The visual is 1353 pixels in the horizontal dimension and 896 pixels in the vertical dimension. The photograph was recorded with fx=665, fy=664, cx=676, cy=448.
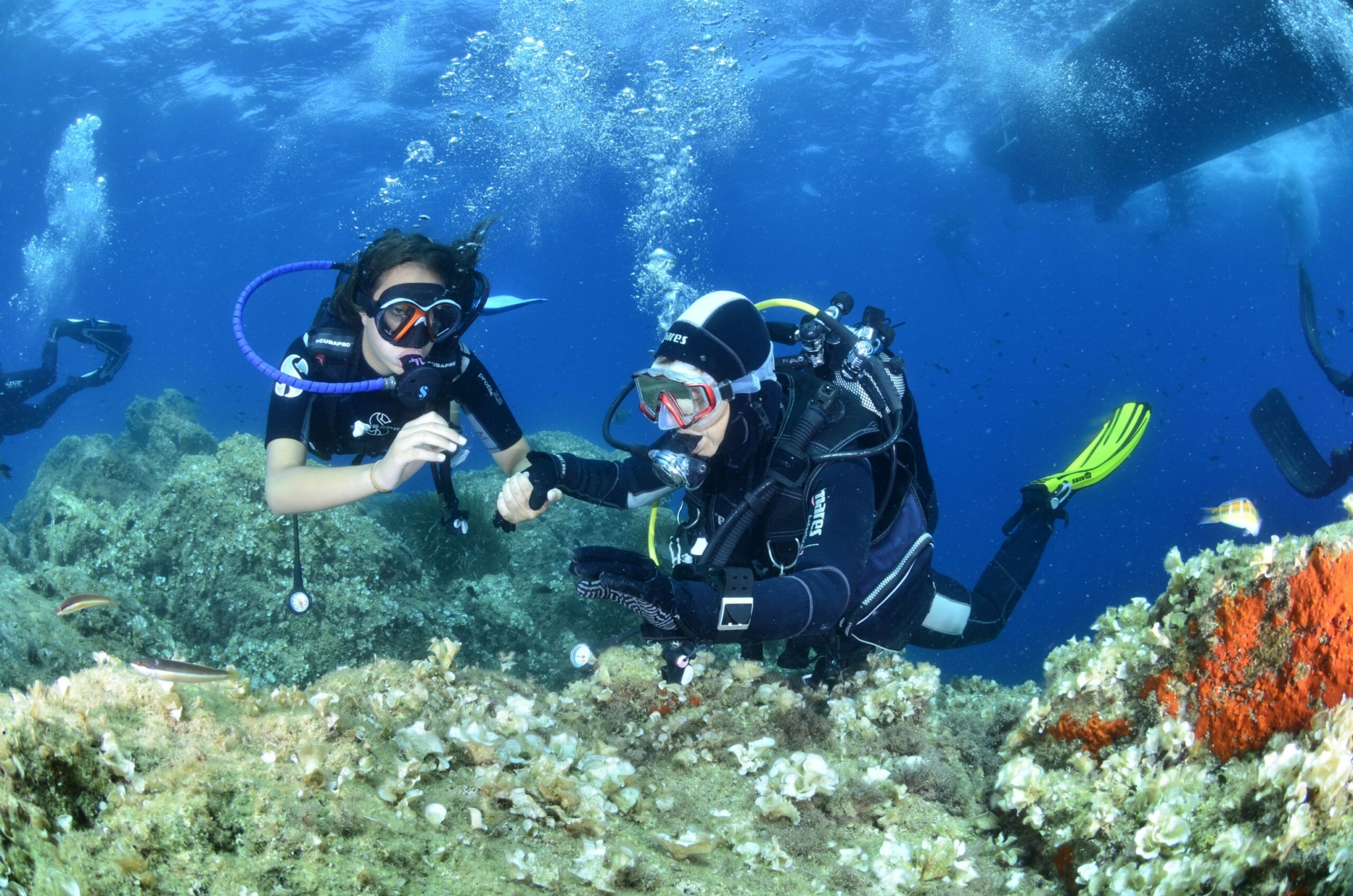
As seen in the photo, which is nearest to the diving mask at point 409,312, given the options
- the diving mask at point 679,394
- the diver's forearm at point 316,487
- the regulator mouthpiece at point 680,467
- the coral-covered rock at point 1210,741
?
the diver's forearm at point 316,487

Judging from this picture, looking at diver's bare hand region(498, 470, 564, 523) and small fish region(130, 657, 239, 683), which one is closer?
small fish region(130, 657, 239, 683)

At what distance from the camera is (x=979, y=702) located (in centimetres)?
465

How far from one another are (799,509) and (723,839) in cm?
167

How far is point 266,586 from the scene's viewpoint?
236 inches

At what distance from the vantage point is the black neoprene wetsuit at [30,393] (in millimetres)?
Answer: 13680

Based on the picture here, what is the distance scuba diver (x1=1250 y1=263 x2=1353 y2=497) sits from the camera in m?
11.0

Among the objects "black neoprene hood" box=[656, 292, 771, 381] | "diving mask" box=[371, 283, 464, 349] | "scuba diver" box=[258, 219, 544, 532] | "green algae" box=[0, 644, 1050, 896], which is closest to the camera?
"green algae" box=[0, 644, 1050, 896]

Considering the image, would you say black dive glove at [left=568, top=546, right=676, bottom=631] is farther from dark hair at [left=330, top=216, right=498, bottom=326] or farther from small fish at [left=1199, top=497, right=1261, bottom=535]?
small fish at [left=1199, top=497, right=1261, bottom=535]

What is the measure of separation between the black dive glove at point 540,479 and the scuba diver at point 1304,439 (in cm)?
1324

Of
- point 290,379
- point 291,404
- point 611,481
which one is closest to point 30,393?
point 291,404

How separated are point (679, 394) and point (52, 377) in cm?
1757

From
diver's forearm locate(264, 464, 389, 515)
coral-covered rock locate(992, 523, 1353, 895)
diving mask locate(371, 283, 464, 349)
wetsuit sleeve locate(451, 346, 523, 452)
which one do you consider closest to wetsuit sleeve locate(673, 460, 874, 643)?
coral-covered rock locate(992, 523, 1353, 895)

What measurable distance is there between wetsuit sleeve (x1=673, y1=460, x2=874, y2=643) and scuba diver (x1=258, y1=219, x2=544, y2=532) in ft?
4.75

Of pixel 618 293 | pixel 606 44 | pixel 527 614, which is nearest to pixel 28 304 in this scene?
pixel 618 293
